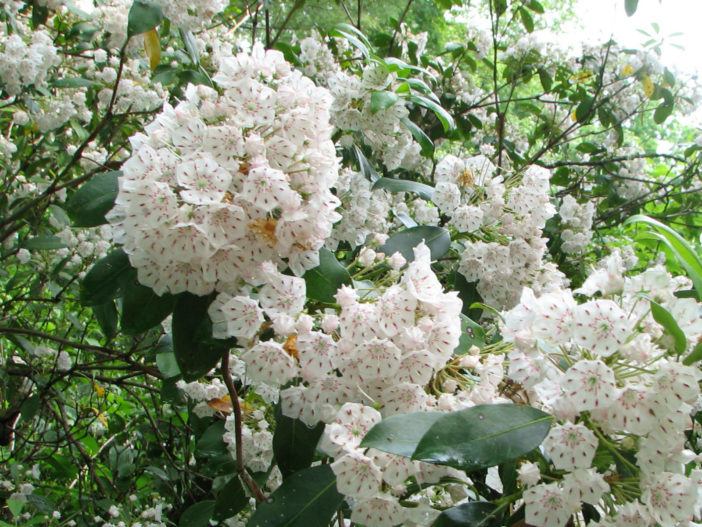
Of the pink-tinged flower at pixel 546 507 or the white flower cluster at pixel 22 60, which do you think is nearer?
the pink-tinged flower at pixel 546 507

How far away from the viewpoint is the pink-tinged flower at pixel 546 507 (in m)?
0.99

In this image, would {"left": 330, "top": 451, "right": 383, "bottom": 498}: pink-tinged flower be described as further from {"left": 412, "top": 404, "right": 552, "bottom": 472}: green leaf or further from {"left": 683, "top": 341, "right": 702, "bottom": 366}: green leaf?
{"left": 683, "top": 341, "right": 702, "bottom": 366}: green leaf

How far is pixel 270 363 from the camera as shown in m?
1.10

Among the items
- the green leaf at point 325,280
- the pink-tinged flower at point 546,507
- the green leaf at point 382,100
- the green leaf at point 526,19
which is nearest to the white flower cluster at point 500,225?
the green leaf at point 382,100

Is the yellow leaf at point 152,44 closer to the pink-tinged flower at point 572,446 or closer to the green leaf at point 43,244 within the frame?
the green leaf at point 43,244

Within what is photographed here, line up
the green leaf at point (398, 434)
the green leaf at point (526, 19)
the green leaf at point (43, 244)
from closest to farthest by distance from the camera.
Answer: the green leaf at point (398, 434), the green leaf at point (43, 244), the green leaf at point (526, 19)

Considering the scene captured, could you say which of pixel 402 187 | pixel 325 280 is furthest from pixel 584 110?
pixel 325 280

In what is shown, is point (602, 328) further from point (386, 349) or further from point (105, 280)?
point (105, 280)

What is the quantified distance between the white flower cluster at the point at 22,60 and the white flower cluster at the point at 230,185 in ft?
5.57

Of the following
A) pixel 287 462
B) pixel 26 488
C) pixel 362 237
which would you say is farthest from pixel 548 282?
pixel 26 488

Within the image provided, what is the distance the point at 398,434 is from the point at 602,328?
351 mm

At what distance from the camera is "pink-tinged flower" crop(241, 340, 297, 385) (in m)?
1.09

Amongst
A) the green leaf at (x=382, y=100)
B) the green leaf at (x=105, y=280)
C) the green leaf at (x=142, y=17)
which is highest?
the green leaf at (x=142, y=17)

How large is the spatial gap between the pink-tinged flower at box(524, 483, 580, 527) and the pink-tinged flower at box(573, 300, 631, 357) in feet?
0.82
